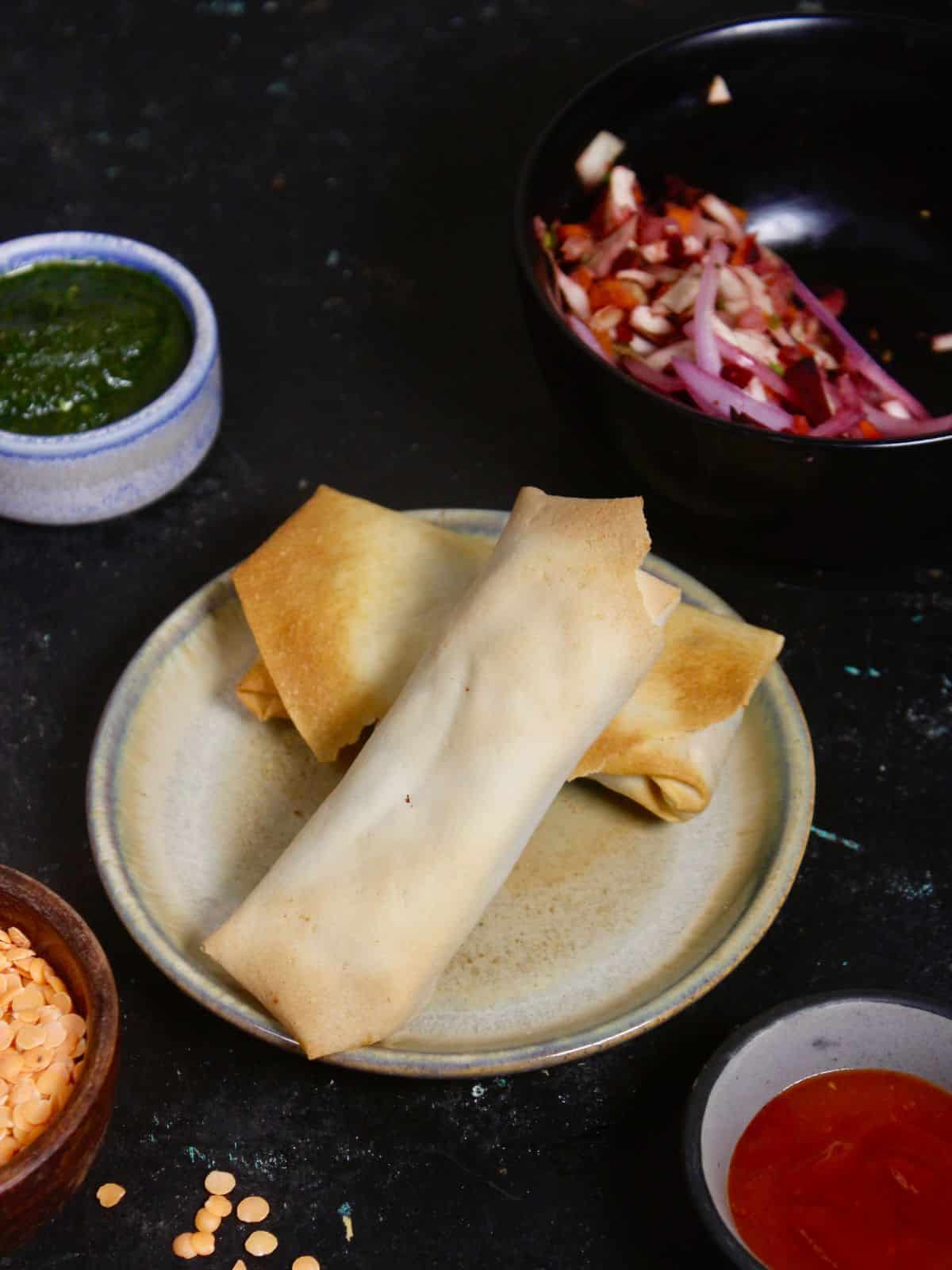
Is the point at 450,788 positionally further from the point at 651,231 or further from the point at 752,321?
the point at 651,231

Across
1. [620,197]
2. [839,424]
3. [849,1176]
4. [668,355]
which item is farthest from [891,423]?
[849,1176]

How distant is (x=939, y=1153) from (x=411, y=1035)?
0.50 metres

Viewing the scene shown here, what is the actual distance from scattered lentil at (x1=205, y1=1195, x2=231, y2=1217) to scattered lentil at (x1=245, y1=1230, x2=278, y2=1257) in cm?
4

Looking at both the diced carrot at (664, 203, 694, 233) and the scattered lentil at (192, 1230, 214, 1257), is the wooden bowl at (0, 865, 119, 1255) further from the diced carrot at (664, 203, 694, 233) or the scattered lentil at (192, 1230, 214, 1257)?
the diced carrot at (664, 203, 694, 233)

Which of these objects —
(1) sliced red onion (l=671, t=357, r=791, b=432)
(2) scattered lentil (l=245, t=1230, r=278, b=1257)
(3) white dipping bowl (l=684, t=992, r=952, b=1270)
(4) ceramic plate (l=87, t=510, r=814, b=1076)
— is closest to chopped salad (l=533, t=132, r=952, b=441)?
(1) sliced red onion (l=671, t=357, r=791, b=432)

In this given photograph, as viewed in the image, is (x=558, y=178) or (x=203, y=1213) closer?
(x=203, y=1213)

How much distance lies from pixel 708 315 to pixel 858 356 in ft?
0.83

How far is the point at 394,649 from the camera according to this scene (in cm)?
167

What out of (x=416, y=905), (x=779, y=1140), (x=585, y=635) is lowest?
(x=779, y=1140)

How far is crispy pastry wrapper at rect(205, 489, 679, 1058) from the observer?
1419 millimetres

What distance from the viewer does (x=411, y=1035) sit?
1.47 metres

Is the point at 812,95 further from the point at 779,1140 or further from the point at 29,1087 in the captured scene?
the point at 29,1087

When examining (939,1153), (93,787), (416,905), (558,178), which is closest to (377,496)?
(558,178)

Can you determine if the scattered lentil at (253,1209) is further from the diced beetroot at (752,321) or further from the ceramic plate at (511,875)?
the diced beetroot at (752,321)
